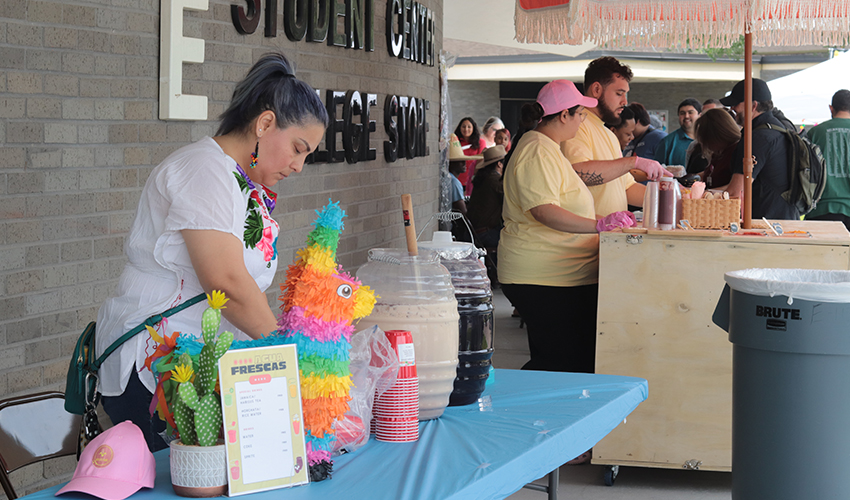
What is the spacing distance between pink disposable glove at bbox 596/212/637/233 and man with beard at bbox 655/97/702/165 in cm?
464

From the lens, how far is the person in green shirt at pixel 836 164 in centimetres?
644

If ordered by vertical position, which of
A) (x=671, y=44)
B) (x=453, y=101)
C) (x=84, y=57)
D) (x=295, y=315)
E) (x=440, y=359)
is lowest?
(x=440, y=359)

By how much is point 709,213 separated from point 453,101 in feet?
46.6

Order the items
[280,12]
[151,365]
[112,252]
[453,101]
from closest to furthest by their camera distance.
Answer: [151,365] → [112,252] → [280,12] → [453,101]

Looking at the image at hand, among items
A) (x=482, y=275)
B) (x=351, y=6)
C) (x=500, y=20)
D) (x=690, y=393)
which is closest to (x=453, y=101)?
(x=500, y=20)

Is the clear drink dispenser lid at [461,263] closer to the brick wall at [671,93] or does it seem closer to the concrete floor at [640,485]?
the concrete floor at [640,485]

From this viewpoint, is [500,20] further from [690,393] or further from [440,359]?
[440,359]

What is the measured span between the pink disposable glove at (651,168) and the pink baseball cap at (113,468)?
3.00 m

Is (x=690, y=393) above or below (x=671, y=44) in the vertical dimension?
below

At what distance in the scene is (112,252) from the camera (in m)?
2.97

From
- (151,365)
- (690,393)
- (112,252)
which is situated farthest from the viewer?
(690,393)

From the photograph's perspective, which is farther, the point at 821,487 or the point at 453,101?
the point at 453,101

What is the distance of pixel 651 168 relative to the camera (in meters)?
4.06

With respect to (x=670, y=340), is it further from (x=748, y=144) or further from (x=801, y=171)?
(x=801, y=171)
